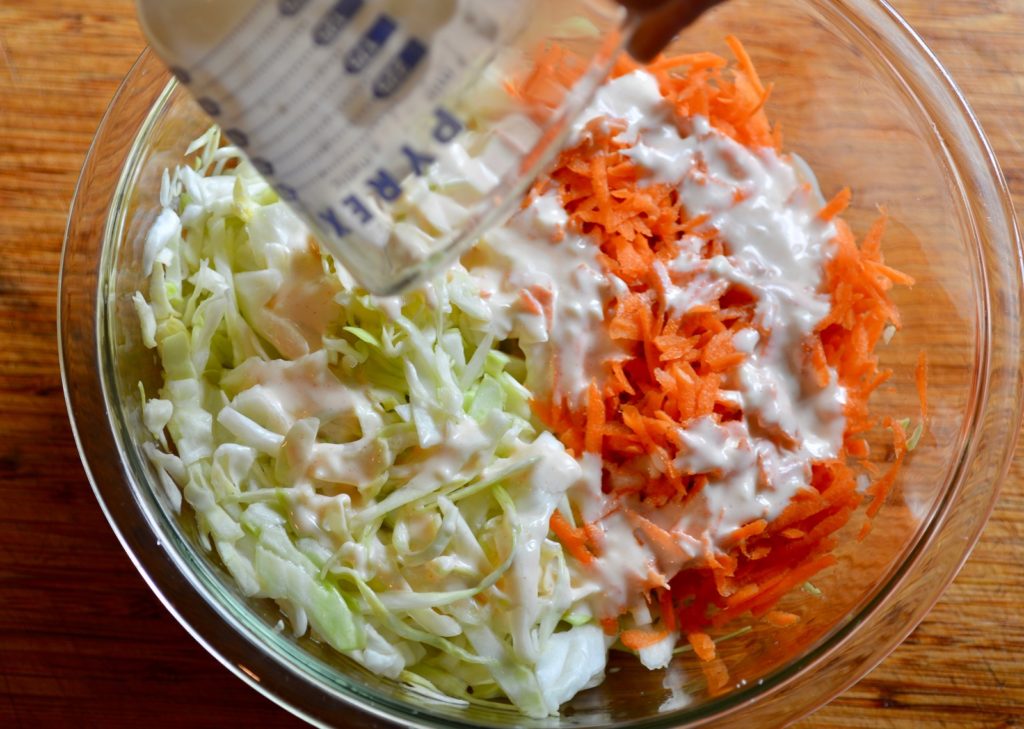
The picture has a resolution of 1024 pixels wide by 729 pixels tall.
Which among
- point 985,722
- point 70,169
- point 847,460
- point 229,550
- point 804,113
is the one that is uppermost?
point 804,113

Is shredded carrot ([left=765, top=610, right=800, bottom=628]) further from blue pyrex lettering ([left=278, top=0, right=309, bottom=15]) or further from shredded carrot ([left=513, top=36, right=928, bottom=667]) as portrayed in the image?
blue pyrex lettering ([left=278, top=0, right=309, bottom=15])

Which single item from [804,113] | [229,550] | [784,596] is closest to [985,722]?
[784,596]

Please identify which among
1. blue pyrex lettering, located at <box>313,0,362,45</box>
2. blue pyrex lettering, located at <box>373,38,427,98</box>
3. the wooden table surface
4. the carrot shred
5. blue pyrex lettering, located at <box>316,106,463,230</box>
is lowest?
the wooden table surface

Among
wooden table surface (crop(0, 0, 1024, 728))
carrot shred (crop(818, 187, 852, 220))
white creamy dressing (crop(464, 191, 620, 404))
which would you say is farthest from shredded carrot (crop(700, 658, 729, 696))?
carrot shred (crop(818, 187, 852, 220))

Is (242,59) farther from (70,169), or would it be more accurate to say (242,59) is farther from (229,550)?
(70,169)

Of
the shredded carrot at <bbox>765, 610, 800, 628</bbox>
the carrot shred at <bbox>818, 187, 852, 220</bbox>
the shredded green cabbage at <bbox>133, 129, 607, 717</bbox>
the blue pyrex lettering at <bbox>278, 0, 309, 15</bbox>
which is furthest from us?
the carrot shred at <bbox>818, 187, 852, 220</bbox>

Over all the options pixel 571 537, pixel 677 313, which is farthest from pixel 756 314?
pixel 571 537

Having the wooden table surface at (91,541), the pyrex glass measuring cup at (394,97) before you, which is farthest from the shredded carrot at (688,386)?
the pyrex glass measuring cup at (394,97)
